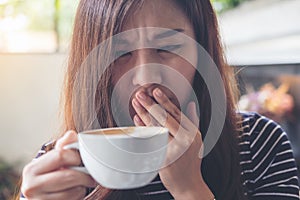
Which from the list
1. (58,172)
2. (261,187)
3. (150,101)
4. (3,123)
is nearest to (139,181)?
(58,172)

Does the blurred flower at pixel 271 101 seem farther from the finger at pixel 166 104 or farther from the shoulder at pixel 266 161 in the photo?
the finger at pixel 166 104

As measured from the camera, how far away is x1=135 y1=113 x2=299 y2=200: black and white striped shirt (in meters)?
0.85

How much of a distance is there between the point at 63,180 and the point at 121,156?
0.10 meters

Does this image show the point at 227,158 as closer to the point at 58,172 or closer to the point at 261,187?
the point at 261,187

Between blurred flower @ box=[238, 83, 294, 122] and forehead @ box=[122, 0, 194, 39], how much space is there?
0.90 meters

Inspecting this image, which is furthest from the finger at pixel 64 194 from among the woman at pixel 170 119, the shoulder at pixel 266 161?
the shoulder at pixel 266 161

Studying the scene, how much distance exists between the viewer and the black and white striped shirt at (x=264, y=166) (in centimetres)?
85

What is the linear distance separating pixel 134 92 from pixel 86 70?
0.11m

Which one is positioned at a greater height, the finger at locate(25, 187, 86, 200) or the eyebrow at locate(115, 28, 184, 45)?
the eyebrow at locate(115, 28, 184, 45)

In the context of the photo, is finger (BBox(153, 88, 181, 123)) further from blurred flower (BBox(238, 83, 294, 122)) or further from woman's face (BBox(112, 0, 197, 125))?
blurred flower (BBox(238, 83, 294, 122))

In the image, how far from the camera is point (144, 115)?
659 millimetres

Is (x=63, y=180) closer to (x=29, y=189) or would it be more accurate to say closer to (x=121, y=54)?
(x=29, y=189)

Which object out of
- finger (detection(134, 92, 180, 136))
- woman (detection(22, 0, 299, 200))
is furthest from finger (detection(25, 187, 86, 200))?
finger (detection(134, 92, 180, 136))

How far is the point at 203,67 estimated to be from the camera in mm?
817
